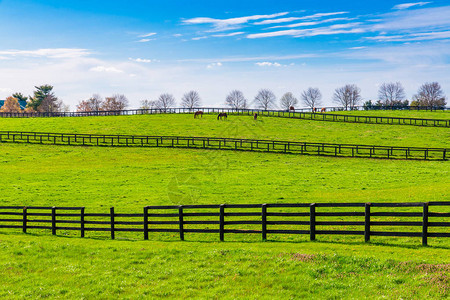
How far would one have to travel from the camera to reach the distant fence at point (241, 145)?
4478cm

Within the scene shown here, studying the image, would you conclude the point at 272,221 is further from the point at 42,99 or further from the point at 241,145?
the point at 42,99

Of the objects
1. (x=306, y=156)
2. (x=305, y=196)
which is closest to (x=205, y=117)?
(x=306, y=156)

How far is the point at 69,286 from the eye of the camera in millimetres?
10891

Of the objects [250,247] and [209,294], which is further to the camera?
[250,247]

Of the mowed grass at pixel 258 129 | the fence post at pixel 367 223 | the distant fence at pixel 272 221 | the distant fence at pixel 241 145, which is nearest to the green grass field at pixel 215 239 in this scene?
the fence post at pixel 367 223

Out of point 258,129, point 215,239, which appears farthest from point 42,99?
point 215,239

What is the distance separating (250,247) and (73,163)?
3223 cm

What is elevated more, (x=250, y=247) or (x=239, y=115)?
(x=239, y=115)

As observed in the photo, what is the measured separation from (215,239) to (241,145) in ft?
111

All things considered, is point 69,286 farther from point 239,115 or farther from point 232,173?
point 239,115

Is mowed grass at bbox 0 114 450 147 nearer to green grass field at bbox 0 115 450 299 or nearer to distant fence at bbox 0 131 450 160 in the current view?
green grass field at bbox 0 115 450 299

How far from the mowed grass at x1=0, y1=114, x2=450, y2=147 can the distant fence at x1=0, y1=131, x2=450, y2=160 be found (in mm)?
6770

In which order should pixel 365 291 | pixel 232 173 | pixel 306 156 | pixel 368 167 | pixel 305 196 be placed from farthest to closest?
1. pixel 306 156
2. pixel 368 167
3. pixel 232 173
4. pixel 305 196
5. pixel 365 291

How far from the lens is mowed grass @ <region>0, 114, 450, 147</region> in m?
57.2
